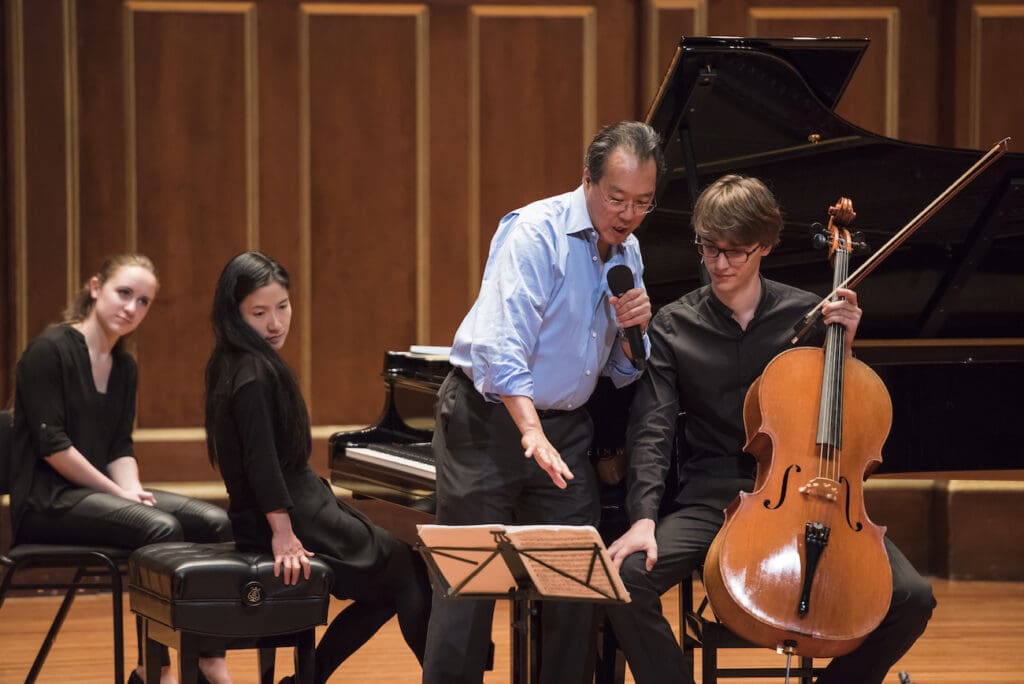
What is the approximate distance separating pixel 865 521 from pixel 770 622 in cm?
30

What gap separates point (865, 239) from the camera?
368 centimetres

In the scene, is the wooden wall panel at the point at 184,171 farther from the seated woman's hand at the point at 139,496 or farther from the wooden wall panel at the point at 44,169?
the seated woman's hand at the point at 139,496

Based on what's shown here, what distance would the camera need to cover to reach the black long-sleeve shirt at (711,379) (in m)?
2.90

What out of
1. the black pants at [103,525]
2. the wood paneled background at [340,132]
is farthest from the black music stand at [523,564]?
the wood paneled background at [340,132]

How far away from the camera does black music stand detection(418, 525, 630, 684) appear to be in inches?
85.0

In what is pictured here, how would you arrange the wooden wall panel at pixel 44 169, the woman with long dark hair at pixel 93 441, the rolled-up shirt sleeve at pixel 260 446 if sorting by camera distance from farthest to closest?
the wooden wall panel at pixel 44 169
the woman with long dark hair at pixel 93 441
the rolled-up shirt sleeve at pixel 260 446

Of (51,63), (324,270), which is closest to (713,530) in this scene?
(324,270)

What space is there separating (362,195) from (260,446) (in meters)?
2.61

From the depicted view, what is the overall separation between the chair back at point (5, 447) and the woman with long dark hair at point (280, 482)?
85 cm

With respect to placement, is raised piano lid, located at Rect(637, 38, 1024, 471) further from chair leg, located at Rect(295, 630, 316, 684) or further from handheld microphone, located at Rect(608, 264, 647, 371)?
chair leg, located at Rect(295, 630, 316, 684)

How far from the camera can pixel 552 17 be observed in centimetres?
546

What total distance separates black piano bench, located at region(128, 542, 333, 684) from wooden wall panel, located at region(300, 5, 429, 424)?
2.54 metres

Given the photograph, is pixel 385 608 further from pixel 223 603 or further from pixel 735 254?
pixel 735 254

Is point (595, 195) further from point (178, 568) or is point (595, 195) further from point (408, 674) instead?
point (408, 674)
